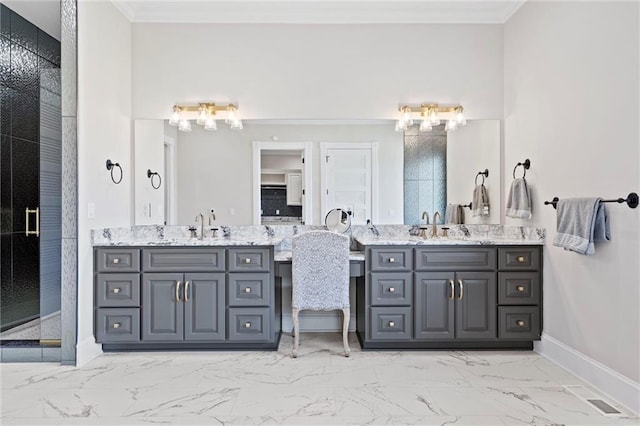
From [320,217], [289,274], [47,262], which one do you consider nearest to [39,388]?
[47,262]

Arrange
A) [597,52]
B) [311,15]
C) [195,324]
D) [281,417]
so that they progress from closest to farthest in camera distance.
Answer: [281,417]
[597,52]
[195,324]
[311,15]

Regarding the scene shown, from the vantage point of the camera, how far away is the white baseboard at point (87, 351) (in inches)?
111

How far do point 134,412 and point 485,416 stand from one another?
185 centimetres

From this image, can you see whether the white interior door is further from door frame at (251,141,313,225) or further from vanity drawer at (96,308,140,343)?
vanity drawer at (96,308,140,343)

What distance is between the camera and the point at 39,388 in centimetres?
247

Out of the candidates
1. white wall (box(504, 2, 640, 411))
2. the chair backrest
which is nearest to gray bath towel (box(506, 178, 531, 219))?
white wall (box(504, 2, 640, 411))

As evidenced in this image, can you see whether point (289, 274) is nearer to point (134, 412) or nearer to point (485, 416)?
point (134, 412)

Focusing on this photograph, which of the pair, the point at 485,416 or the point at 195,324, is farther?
the point at 195,324

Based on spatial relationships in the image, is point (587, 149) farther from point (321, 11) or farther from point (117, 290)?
point (117, 290)

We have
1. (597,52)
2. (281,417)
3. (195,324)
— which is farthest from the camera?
(195,324)

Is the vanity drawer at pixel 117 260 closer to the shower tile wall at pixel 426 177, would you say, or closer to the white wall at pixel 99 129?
the white wall at pixel 99 129

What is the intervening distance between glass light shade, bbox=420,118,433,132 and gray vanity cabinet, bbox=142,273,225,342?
2.14 m

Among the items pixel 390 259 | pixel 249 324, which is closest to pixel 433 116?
pixel 390 259

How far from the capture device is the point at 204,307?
3.03 meters
